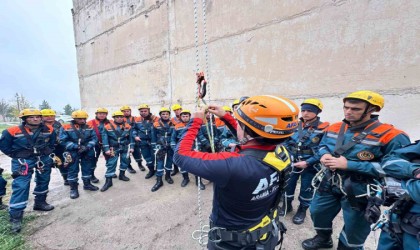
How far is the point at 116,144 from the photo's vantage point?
5.68 metres

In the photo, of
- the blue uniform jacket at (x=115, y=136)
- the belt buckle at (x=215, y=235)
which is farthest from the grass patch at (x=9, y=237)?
the belt buckle at (x=215, y=235)

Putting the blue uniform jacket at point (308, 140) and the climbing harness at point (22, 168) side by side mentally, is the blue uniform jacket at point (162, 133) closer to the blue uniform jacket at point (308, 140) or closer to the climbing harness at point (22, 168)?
the climbing harness at point (22, 168)

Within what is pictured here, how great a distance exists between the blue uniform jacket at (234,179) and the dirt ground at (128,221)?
1.97 m

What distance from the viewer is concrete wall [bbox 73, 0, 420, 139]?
4.70 m

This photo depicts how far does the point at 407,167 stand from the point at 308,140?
1.96m

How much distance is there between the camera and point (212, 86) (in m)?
8.40

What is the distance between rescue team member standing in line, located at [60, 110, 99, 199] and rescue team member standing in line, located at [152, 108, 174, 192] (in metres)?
1.59

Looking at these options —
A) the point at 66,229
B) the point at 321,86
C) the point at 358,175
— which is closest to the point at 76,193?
the point at 66,229

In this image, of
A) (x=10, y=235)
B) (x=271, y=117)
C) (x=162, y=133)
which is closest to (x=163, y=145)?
(x=162, y=133)

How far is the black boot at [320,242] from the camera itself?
2941mm

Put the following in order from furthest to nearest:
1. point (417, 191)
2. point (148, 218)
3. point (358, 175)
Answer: point (148, 218)
point (358, 175)
point (417, 191)

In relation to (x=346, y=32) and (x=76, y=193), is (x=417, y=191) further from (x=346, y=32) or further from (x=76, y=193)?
(x=76, y=193)

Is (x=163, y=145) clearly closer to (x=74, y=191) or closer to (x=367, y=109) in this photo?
(x=74, y=191)

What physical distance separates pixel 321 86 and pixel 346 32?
4.73ft
